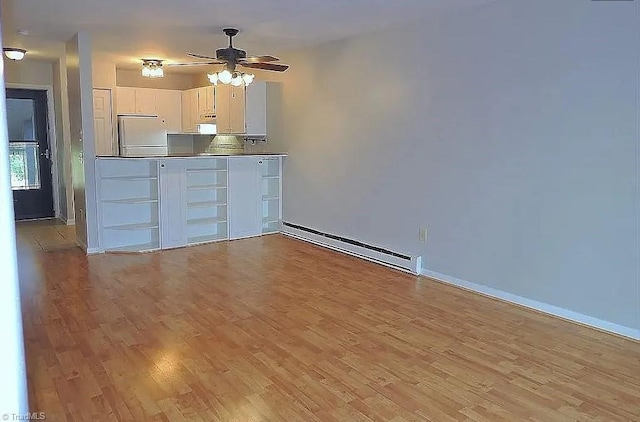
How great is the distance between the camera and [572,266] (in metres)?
3.54

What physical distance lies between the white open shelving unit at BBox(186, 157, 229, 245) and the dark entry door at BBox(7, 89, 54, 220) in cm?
306

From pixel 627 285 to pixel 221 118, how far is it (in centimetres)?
555

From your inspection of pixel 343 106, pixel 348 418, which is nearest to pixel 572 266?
pixel 348 418

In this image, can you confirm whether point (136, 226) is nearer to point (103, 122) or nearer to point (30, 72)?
point (103, 122)

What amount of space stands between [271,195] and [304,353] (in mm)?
3960

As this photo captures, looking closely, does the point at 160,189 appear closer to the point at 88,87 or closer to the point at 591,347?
the point at 88,87

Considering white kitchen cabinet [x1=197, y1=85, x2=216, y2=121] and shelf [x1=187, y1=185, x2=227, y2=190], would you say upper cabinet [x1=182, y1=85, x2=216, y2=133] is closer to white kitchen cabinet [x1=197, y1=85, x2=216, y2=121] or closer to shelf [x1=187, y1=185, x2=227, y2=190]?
white kitchen cabinet [x1=197, y1=85, x2=216, y2=121]

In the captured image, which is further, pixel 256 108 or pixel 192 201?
pixel 256 108

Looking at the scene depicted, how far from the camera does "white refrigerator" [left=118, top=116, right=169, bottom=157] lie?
746cm

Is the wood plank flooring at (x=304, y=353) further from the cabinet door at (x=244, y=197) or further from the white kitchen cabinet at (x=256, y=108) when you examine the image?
the white kitchen cabinet at (x=256, y=108)

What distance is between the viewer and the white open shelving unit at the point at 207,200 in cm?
608

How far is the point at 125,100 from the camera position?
7.66 meters

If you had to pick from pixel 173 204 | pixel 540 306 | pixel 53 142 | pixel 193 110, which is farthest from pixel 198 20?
pixel 53 142

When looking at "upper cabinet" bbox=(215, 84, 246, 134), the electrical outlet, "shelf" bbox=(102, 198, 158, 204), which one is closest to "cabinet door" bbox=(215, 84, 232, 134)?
"upper cabinet" bbox=(215, 84, 246, 134)
